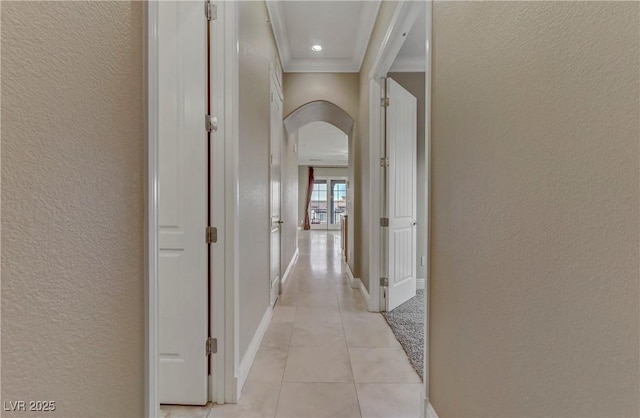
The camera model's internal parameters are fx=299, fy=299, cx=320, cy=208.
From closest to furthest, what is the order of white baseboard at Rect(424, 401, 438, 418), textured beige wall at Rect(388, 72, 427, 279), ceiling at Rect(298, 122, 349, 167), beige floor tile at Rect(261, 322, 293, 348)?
white baseboard at Rect(424, 401, 438, 418) → beige floor tile at Rect(261, 322, 293, 348) → textured beige wall at Rect(388, 72, 427, 279) → ceiling at Rect(298, 122, 349, 167)

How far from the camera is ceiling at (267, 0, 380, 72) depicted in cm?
281

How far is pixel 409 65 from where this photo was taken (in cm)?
367

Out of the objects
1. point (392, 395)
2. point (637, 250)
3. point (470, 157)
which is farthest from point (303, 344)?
point (637, 250)

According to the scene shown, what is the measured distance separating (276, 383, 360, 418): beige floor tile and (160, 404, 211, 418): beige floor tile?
1.29ft

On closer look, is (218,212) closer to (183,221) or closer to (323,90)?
(183,221)

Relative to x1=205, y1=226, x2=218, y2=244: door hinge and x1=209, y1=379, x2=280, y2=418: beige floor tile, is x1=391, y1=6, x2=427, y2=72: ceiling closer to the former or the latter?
x1=205, y1=226, x2=218, y2=244: door hinge

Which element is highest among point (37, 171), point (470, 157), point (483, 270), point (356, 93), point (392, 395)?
point (356, 93)

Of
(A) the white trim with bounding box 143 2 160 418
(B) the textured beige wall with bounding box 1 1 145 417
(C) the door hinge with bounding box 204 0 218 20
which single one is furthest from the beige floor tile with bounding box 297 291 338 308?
(C) the door hinge with bounding box 204 0 218 20

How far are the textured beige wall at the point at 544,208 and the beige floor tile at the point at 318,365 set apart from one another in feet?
2.68

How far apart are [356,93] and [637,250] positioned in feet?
12.3

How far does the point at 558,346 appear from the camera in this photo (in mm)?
694

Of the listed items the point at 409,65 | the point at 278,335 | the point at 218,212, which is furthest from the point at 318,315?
the point at 409,65

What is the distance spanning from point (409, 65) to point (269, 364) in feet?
11.7

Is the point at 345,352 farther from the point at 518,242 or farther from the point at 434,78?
the point at 434,78
